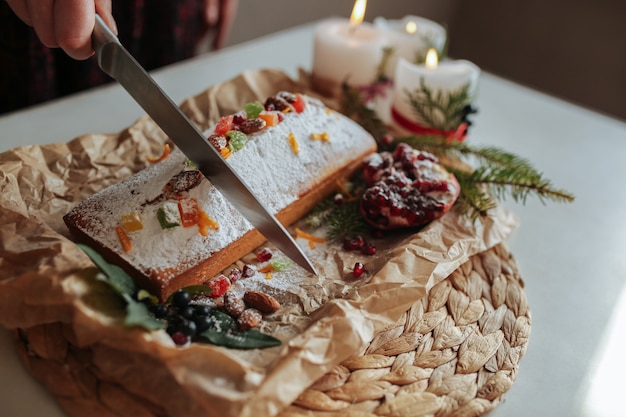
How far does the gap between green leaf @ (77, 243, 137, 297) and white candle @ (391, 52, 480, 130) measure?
1.20m

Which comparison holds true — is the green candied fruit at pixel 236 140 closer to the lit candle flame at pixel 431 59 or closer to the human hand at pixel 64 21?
the human hand at pixel 64 21

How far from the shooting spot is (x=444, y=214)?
1.63 meters

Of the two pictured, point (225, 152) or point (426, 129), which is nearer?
point (225, 152)

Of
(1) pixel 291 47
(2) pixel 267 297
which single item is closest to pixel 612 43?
(1) pixel 291 47

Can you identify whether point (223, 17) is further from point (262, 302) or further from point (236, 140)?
point (262, 302)

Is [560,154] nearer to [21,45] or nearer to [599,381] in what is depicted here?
[599,381]

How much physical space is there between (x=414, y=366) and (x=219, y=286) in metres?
0.50

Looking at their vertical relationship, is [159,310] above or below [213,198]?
below

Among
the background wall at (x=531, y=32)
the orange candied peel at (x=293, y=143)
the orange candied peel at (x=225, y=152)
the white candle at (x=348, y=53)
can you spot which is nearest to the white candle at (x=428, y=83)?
the white candle at (x=348, y=53)

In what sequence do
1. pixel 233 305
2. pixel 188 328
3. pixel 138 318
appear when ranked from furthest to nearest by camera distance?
1. pixel 233 305
2. pixel 188 328
3. pixel 138 318

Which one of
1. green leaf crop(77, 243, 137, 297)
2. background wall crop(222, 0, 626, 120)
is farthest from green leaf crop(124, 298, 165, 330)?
background wall crop(222, 0, 626, 120)

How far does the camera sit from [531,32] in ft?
13.2

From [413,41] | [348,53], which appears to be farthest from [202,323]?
[413,41]

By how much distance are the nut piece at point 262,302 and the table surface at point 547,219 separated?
0.46 meters
